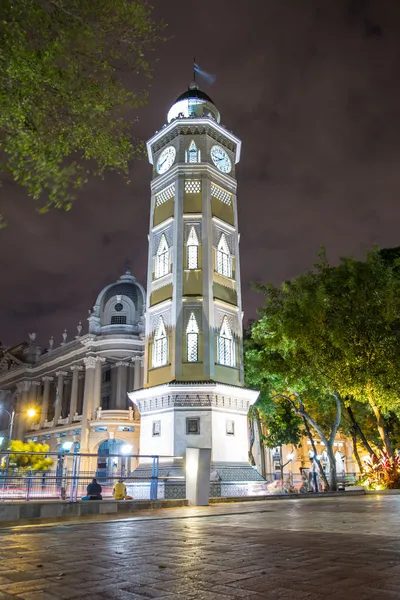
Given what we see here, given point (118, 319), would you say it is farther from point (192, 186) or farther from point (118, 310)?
point (192, 186)

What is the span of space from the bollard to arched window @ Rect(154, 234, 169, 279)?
1288cm

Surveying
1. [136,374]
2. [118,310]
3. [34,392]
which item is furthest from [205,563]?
[34,392]

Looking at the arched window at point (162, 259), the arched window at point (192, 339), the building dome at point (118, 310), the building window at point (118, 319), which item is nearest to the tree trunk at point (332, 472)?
the arched window at point (192, 339)

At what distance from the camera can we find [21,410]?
53812 mm

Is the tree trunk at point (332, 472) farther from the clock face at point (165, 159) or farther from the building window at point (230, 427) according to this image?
the clock face at point (165, 159)

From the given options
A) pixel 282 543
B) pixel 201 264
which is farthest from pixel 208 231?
pixel 282 543

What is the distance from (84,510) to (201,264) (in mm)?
16134

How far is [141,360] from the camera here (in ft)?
142

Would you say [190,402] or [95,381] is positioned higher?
[95,381]

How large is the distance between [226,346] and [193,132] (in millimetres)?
12826

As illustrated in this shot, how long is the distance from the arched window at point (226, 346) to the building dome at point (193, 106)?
13.4m

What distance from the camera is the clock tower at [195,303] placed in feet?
77.9

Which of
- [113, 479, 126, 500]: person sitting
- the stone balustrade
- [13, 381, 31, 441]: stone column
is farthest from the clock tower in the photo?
[13, 381, 31, 441]: stone column

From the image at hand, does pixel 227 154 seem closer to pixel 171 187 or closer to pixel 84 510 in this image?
pixel 171 187
